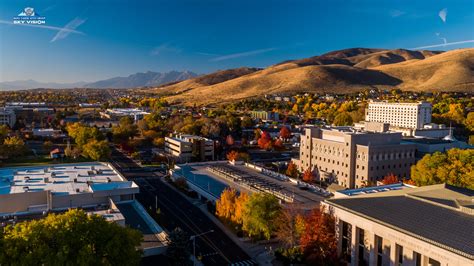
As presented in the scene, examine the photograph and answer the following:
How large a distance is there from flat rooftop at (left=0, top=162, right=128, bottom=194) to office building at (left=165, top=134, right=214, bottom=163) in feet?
89.8

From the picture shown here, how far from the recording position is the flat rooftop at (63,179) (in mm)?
45406

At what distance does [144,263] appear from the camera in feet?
109

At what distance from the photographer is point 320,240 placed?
114ft

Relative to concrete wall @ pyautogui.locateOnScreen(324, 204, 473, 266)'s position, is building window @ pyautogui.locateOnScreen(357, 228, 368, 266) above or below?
below

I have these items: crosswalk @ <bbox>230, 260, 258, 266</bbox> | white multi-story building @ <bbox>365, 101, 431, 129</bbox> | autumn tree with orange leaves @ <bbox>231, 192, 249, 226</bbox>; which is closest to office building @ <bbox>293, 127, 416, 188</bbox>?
autumn tree with orange leaves @ <bbox>231, 192, 249, 226</bbox>

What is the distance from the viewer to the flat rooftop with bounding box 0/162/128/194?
149 feet

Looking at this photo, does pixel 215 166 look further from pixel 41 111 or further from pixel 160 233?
pixel 41 111

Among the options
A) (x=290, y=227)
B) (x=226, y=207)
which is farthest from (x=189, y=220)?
(x=290, y=227)

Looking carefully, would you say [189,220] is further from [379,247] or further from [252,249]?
[379,247]

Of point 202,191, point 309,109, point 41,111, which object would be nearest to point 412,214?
point 202,191

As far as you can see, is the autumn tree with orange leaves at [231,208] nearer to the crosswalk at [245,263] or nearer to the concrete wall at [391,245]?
the crosswalk at [245,263]

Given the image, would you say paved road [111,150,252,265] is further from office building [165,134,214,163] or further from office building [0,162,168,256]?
office building [165,134,214,163]

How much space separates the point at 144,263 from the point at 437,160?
4557 centimetres

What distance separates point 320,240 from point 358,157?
106 ft
